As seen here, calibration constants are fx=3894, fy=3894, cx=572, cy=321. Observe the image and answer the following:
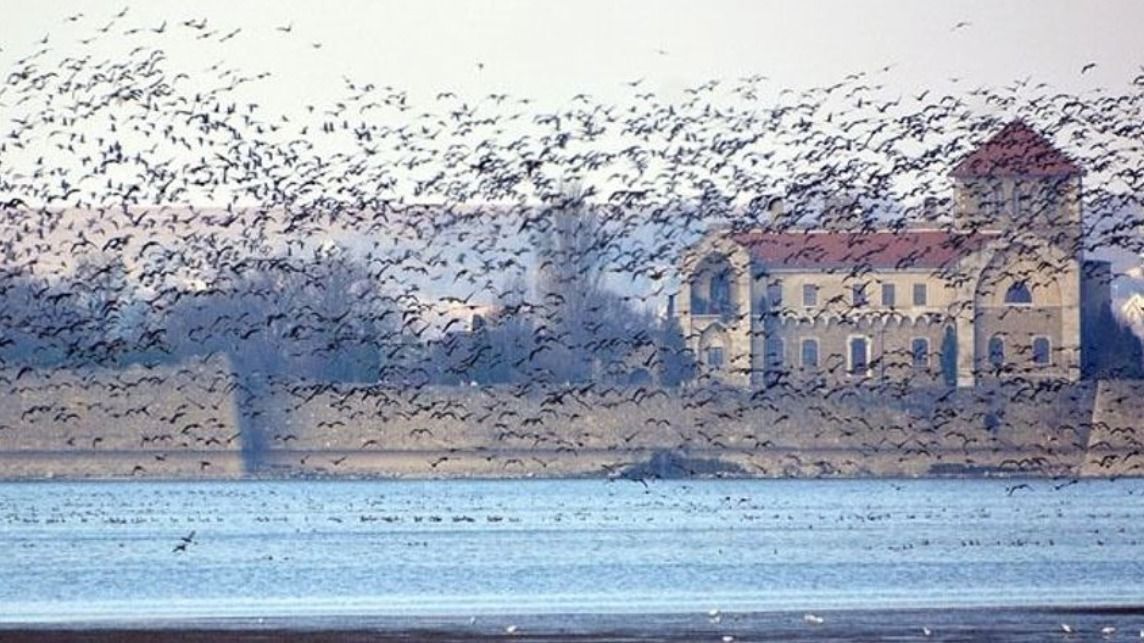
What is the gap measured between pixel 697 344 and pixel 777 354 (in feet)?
8.24

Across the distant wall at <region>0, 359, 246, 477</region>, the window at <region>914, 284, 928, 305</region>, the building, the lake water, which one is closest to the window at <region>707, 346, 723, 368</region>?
the building

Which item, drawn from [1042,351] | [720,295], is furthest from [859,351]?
[1042,351]

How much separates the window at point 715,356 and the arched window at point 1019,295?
7535mm

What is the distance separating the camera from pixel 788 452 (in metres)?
88.2

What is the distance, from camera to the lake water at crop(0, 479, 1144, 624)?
44.2 m

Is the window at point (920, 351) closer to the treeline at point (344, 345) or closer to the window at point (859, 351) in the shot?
the window at point (859, 351)

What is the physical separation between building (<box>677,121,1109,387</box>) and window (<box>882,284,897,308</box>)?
0.03 metres

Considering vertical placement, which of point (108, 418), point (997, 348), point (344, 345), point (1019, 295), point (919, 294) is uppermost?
point (919, 294)

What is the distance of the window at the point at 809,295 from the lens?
104 m

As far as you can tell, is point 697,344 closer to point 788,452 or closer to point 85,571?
point 788,452

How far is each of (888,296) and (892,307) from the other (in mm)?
1591

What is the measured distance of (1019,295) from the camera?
101062 mm

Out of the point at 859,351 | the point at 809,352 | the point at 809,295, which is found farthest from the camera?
the point at 809,295

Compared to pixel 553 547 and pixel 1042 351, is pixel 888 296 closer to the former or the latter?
pixel 1042 351
